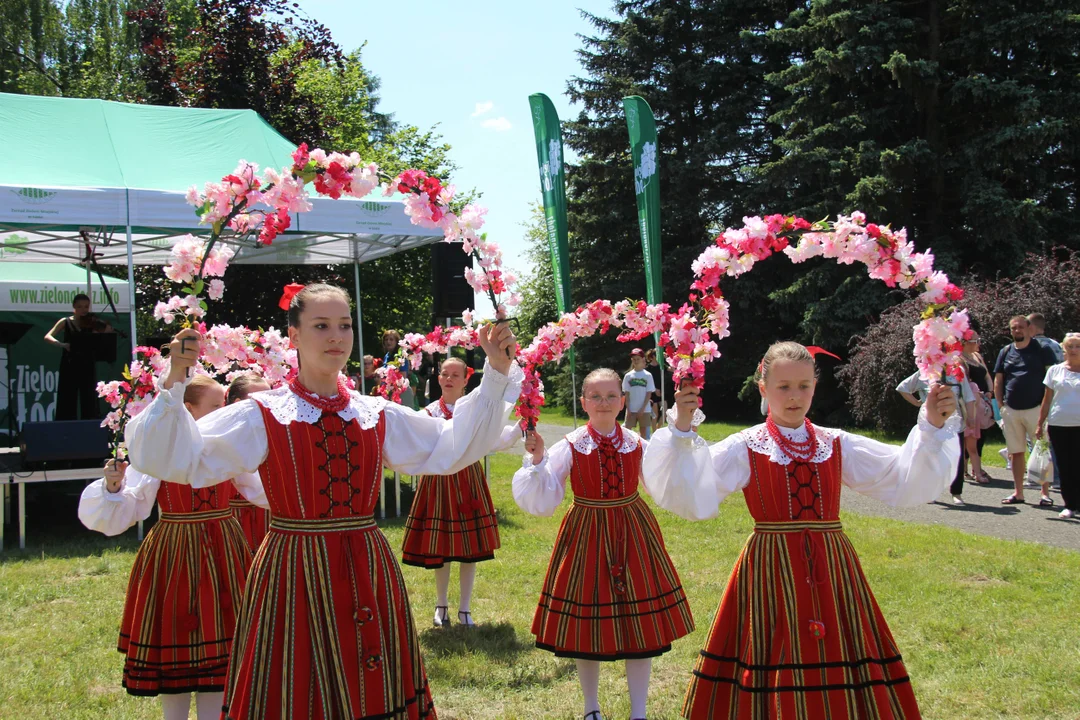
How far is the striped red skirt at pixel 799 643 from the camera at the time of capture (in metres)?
3.11

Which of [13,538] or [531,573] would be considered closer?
[531,573]

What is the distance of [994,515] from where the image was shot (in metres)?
8.73

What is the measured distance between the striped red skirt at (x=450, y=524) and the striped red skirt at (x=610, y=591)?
1.56 meters

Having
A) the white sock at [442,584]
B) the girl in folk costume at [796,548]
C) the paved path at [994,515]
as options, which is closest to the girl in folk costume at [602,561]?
the girl in folk costume at [796,548]

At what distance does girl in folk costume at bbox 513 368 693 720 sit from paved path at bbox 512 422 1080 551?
460cm

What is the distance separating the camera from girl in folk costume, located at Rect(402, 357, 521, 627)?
234 inches

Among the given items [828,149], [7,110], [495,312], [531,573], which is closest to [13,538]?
[7,110]

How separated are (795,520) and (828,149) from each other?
1674cm

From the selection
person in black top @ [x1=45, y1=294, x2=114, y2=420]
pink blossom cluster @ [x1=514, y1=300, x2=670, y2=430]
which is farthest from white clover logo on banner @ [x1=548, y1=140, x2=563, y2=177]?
pink blossom cluster @ [x1=514, y1=300, x2=670, y2=430]

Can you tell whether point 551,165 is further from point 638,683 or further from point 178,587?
point 178,587

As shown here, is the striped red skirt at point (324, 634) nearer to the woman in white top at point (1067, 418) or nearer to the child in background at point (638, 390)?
the woman in white top at point (1067, 418)

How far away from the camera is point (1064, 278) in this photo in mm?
13617

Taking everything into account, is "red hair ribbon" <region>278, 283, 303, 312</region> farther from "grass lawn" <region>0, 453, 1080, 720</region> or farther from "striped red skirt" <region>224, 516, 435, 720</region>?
"grass lawn" <region>0, 453, 1080, 720</region>

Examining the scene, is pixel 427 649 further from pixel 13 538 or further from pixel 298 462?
pixel 13 538
